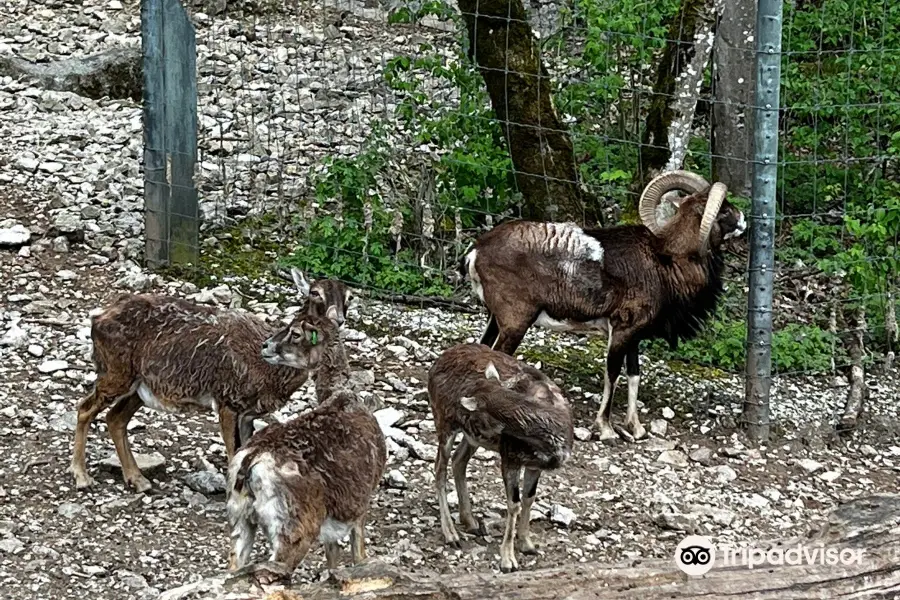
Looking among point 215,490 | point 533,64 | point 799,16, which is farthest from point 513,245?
point 799,16

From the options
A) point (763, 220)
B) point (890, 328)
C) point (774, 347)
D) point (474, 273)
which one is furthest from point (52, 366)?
point (890, 328)

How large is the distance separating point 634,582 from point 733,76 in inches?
236

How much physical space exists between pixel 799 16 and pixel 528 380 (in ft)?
20.7

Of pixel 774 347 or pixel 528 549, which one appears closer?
pixel 528 549

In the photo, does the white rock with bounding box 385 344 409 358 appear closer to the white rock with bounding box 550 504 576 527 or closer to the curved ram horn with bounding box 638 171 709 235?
the curved ram horn with bounding box 638 171 709 235

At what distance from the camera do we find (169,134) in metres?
10.8

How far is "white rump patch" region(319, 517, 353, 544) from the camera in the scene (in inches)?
249

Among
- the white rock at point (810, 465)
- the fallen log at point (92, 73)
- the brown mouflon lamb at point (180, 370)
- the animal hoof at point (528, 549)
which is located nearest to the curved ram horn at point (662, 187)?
the white rock at point (810, 465)

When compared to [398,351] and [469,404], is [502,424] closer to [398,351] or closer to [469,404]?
[469,404]

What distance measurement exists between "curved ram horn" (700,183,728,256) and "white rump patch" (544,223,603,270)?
2.23 ft

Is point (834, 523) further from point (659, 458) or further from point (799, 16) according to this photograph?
point (799, 16)

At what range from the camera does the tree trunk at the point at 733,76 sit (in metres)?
10.5

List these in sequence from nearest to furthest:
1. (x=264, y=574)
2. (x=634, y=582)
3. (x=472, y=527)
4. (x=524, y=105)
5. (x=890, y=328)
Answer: (x=264, y=574) < (x=634, y=582) < (x=472, y=527) < (x=890, y=328) < (x=524, y=105)

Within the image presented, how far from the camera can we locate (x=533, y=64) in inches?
411
